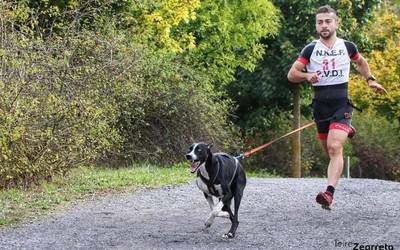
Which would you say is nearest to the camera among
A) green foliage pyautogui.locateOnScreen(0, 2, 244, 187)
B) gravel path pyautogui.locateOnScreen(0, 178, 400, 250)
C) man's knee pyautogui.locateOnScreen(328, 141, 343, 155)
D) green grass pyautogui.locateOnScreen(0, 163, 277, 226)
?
gravel path pyautogui.locateOnScreen(0, 178, 400, 250)

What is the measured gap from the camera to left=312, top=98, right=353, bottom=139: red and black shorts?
880 centimetres

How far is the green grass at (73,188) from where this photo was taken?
9.94m

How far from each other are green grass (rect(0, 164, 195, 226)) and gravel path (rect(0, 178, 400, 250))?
14.0 inches

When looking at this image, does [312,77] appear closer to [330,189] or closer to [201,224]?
[330,189]

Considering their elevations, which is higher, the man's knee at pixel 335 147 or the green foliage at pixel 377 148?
the man's knee at pixel 335 147

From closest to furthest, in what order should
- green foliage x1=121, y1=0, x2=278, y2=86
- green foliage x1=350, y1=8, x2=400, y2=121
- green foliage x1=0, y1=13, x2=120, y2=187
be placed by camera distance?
green foliage x1=0, y1=13, x2=120, y2=187 < green foliage x1=121, y1=0, x2=278, y2=86 < green foliage x1=350, y1=8, x2=400, y2=121

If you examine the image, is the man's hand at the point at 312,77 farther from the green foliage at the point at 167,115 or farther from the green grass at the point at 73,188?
the green foliage at the point at 167,115

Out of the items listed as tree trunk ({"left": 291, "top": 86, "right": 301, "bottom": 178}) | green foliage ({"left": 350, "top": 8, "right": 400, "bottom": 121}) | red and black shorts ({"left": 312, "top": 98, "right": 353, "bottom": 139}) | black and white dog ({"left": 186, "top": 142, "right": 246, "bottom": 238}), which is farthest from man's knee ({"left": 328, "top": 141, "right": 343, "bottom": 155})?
green foliage ({"left": 350, "top": 8, "right": 400, "bottom": 121})

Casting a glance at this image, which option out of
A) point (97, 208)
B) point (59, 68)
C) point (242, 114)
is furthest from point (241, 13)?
point (97, 208)

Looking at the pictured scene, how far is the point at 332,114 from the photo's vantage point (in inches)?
351

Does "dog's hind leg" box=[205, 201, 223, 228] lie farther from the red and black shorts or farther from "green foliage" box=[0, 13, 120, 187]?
"green foliage" box=[0, 13, 120, 187]

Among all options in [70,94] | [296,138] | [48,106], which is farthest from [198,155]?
[296,138]

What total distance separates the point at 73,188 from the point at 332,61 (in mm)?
4970

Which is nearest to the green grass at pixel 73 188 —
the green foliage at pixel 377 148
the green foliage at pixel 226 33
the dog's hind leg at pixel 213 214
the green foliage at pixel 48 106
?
the green foliage at pixel 48 106
